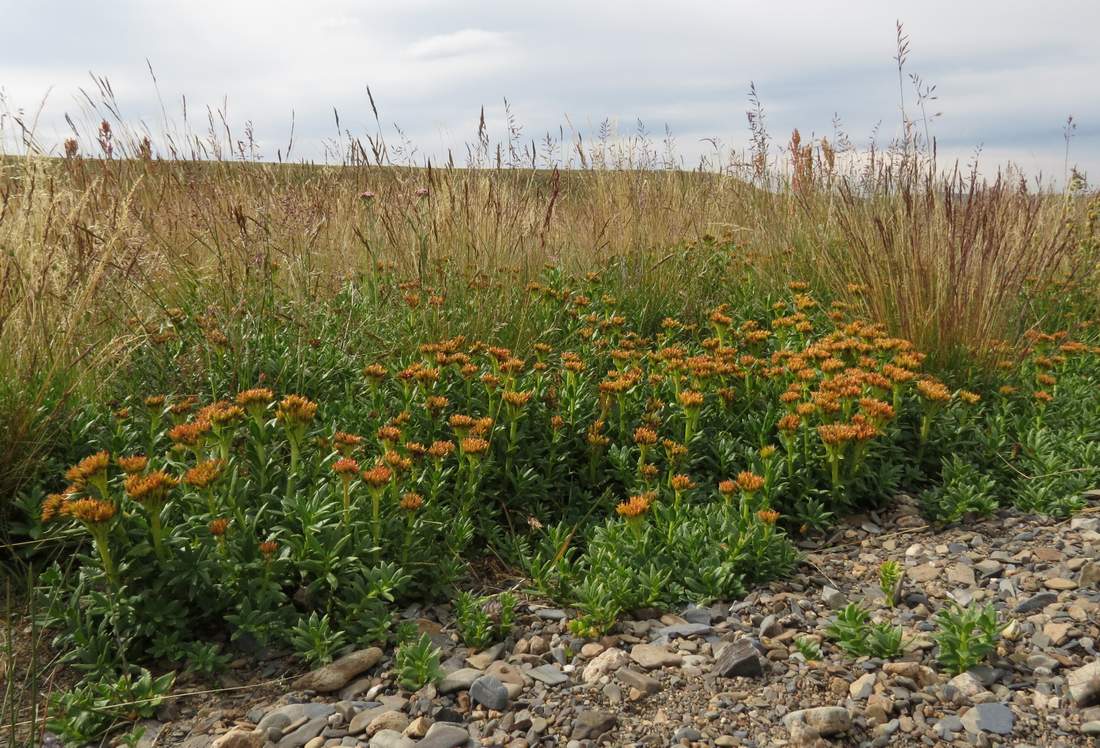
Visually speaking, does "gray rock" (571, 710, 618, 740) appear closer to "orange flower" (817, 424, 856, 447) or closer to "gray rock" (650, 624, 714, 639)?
"gray rock" (650, 624, 714, 639)

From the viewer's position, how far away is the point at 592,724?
196cm

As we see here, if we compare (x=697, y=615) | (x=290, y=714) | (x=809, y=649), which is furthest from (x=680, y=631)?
(x=290, y=714)

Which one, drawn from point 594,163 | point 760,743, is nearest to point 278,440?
point 760,743

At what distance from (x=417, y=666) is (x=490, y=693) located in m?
0.24

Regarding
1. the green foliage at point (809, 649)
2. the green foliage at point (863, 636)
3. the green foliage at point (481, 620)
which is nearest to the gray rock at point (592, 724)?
the green foliage at point (481, 620)

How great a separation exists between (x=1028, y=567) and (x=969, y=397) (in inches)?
36.4

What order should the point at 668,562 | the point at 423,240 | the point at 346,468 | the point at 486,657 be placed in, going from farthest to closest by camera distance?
the point at 423,240 → the point at 668,562 → the point at 346,468 → the point at 486,657

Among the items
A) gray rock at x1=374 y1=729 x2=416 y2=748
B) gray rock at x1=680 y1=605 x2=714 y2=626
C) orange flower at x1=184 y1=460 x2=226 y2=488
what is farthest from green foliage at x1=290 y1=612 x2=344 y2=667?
gray rock at x1=680 y1=605 x2=714 y2=626

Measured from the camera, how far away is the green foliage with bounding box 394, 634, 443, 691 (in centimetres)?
218

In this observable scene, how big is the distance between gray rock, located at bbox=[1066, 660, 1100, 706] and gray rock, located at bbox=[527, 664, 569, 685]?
136 centimetres

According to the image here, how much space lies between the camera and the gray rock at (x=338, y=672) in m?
2.22

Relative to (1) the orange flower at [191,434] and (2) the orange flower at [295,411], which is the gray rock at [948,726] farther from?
(1) the orange flower at [191,434]

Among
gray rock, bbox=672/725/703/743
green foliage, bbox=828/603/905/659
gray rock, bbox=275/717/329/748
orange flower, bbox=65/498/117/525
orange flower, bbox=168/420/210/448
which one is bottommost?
gray rock, bbox=275/717/329/748

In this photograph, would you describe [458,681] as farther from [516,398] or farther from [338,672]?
[516,398]
